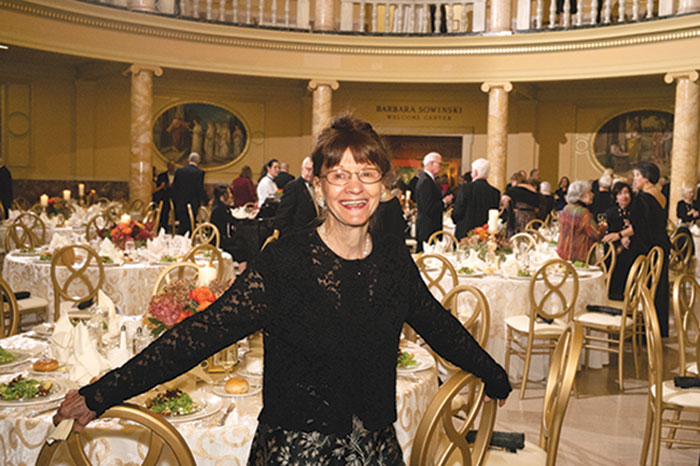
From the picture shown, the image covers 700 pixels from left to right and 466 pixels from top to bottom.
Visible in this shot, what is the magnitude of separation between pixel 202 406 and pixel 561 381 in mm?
1241

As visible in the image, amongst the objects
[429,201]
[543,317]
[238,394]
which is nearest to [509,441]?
[238,394]

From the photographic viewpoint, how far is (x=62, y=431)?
4.98ft

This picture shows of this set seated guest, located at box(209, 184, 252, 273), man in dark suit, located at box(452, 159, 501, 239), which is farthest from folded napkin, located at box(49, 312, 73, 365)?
seated guest, located at box(209, 184, 252, 273)

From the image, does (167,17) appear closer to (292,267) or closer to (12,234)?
(12,234)

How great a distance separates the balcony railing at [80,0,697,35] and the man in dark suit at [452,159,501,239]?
7130 mm

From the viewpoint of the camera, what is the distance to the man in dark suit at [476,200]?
7.04 m

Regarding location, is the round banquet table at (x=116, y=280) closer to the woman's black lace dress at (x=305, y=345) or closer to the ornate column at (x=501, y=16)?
the woman's black lace dress at (x=305, y=345)

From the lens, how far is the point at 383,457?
5.56 feet

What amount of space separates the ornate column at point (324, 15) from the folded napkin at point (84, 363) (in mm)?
12469

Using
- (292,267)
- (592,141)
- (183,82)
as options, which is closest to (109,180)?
(183,82)

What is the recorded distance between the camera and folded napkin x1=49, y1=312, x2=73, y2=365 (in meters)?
2.78

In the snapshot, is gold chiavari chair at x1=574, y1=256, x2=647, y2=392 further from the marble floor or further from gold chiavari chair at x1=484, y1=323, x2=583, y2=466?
gold chiavari chair at x1=484, y1=323, x2=583, y2=466

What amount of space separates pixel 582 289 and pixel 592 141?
1098 cm

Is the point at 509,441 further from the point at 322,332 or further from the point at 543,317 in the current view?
the point at 543,317
